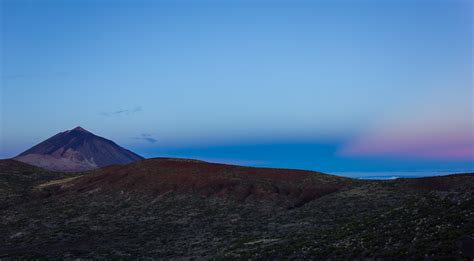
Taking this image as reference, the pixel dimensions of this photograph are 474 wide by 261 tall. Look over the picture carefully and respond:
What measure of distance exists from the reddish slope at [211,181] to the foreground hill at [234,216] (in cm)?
20

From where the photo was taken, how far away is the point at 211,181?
242 feet

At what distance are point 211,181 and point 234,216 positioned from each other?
60.0 feet

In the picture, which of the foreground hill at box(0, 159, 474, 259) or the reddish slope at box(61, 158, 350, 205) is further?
the reddish slope at box(61, 158, 350, 205)

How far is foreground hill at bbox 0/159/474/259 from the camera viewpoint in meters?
26.8

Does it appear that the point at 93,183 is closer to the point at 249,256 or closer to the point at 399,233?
the point at 249,256

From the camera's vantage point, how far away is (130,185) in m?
76.7

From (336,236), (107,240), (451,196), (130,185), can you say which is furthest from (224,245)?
(130,185)

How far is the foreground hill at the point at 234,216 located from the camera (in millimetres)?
26828

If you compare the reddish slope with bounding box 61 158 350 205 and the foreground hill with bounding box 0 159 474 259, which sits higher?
the reddish slope with bounding box 61 158 350 205

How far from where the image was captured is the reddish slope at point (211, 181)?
67.5 metres

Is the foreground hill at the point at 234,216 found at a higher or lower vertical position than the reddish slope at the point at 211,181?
lower

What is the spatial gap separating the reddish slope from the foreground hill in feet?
0.66

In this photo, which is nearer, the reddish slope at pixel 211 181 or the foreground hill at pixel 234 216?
the foreground hill at pixel 234 216

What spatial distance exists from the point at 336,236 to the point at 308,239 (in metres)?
2.68
